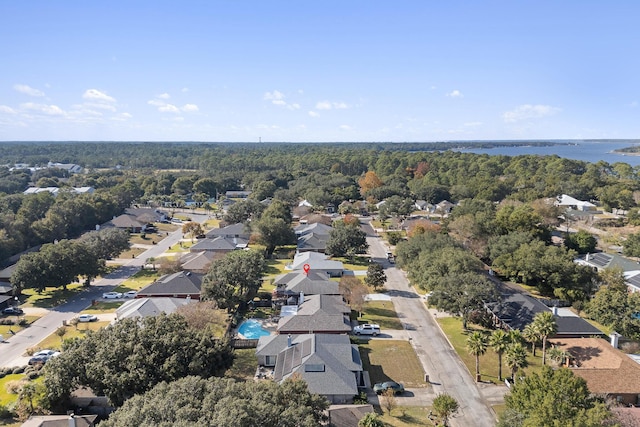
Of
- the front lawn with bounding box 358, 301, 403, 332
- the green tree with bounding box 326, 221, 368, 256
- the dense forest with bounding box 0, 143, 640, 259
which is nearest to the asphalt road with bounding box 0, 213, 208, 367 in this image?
the dense forest with bounding box 0, 143, 640, 259

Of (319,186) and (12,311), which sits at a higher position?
(319,186)

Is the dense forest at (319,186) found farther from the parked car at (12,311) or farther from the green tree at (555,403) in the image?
the green tree at (555,403)

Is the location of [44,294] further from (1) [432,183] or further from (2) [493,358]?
(1) [432,183]

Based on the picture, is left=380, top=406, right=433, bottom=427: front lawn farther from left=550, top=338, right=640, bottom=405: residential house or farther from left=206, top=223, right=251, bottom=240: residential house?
left=206, top=223, right=251, bottom=240: residential house

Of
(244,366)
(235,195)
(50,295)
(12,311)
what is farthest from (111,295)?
(235,195)

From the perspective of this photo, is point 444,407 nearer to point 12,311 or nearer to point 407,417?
point 407,417

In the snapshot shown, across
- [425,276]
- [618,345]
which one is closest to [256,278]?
[425,276]
